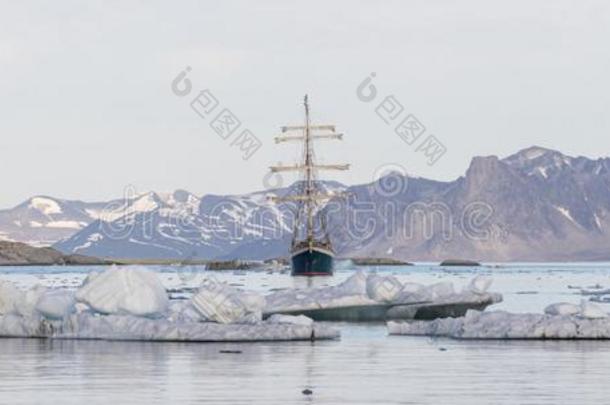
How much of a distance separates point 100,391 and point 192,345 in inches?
508

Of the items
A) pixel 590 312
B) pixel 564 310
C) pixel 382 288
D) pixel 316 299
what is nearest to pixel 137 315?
pixel 316 299

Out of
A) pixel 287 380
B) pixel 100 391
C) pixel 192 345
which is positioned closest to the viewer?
pixel 100 391

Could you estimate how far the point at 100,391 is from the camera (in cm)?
3219

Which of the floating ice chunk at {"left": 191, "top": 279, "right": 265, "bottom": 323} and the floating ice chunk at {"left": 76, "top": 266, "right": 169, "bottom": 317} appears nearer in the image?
the floating ice chunk at {"left": 76, "top": 266, "right": 169, "bottom": 317}

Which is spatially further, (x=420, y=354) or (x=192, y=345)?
(x=192, y=345)

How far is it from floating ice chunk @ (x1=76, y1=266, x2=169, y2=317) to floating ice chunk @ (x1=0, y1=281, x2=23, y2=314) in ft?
9.31

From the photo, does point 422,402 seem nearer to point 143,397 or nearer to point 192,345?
point 143,397

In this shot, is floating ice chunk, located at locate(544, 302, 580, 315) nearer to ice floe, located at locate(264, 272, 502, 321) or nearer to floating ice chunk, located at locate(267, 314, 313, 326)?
ice floe, located at locate(264, 272, 502, 321)

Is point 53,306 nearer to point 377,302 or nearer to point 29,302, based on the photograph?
point 29,302

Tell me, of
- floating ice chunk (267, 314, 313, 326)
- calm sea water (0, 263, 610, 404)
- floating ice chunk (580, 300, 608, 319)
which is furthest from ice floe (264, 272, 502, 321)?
calm sea water (0, 263, 610, 404)

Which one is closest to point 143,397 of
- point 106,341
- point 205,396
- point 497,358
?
point 205,396

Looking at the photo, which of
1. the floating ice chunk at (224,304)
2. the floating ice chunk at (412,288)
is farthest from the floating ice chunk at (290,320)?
the floating ice chunk at (412,288)

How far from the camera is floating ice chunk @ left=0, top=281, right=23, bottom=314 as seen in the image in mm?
51594

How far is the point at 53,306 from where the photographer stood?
49938 mm
